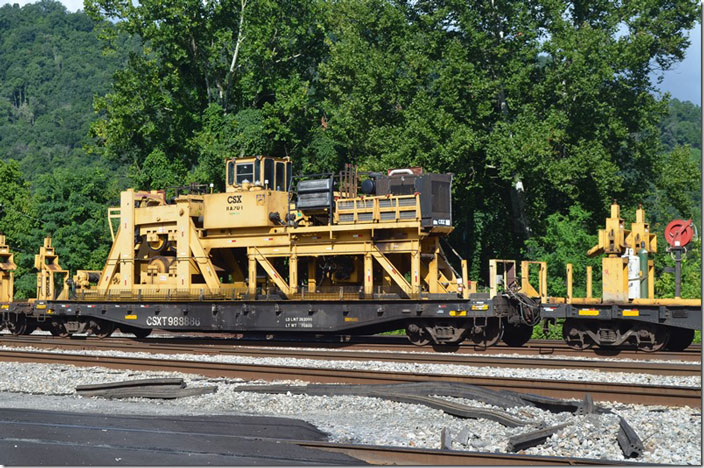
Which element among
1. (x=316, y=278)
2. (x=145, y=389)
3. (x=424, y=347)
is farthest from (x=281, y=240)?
(x=145, y=389)

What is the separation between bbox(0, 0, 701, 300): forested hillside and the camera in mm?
33406

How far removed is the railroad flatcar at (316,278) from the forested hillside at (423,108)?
991cm

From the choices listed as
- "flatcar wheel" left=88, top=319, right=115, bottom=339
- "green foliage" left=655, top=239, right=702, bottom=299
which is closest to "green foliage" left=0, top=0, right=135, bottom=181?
"flatcar wheel" left=88, top=319, right=115, bottom=339

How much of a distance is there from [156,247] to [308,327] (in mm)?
6352

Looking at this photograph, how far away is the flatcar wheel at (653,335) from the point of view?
19328mm

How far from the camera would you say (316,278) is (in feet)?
82.7

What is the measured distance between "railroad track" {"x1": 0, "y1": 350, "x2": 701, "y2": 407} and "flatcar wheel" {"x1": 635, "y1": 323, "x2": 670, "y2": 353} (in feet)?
24.5

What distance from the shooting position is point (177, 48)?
1615 inches

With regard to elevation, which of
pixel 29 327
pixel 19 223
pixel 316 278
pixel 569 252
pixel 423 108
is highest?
pixel 423 108

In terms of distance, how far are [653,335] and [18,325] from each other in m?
20.0

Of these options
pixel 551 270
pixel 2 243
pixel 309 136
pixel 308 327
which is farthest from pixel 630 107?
pixel 2 243

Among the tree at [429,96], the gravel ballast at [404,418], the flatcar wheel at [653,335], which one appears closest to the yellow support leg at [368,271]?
the flatcar wheel at [653,335]

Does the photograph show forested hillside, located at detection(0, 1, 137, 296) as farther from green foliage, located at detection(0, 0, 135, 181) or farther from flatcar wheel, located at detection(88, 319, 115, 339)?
flatcar wheel, located at detection(88, 319, 115, 339)

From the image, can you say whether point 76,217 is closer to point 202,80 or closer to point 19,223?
point 19,223
